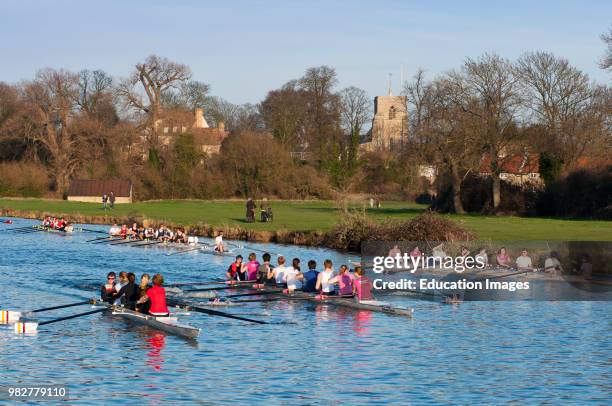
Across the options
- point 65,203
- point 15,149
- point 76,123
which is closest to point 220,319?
point 65,203

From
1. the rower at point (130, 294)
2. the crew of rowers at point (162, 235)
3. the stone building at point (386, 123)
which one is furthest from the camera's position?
the stone building at point (386, 123)

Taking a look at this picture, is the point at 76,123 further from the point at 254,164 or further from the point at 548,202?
the point at 548,202

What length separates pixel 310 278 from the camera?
28.6 metres

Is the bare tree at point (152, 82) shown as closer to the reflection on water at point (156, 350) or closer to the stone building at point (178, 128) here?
the stone building at point (178, 128)

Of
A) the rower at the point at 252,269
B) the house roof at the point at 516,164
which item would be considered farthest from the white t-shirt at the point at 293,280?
the house roof at the point at 516,164

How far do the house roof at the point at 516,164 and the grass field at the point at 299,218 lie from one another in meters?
4.63

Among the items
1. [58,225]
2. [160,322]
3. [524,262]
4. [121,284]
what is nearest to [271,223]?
[58,225]

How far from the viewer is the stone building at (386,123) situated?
410 feet

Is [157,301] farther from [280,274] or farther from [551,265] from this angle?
[551,265]

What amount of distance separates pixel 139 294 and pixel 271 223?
33.4 metres

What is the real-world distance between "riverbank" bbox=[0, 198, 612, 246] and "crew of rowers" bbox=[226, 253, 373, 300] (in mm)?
13706

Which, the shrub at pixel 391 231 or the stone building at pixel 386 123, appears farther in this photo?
the stone building at pixel 386 123

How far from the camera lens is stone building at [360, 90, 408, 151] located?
124894 mm

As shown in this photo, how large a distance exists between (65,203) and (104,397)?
72.3 meters
